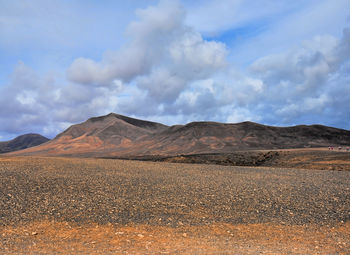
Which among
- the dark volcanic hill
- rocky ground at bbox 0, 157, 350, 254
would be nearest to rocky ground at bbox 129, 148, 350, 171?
rocky ground at bbox 0, 157, 350, 254

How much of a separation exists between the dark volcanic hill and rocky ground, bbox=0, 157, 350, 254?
55227 millimetres

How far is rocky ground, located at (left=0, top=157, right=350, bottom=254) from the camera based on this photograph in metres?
8.38

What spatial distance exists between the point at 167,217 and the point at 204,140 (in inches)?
2969

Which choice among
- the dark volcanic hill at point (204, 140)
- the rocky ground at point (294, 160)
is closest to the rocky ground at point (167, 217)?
the rocky ground at point (294, 160)

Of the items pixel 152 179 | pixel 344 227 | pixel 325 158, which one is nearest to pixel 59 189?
pixel 152 179

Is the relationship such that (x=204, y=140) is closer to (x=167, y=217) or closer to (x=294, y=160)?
(x=294, y=160)

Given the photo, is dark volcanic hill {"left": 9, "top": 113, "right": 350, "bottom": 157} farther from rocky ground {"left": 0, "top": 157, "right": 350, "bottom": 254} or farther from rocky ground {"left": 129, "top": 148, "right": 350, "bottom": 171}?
rocky ground {"left": 0, "top": 157, "right": 350, "bottom": 254}

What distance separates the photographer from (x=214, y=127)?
9675 cm

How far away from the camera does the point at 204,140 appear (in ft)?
282

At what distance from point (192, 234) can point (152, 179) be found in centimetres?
982

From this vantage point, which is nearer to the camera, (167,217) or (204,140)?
(167,217)

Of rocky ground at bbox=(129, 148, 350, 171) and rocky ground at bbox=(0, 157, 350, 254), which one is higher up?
rocky ground at bbox=(129, 148, 350, 171)

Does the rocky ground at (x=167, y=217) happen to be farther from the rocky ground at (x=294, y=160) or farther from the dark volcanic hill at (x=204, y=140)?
the dark volcanic hill at (x=204, y=140)

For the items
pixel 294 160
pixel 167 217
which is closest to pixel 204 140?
pixel 294 160
